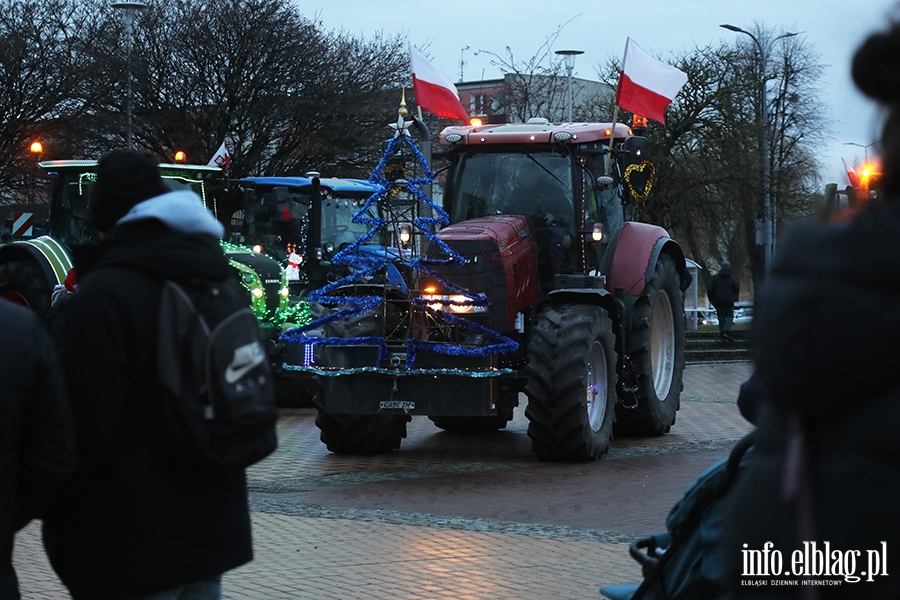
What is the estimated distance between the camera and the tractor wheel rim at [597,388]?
36.5ft

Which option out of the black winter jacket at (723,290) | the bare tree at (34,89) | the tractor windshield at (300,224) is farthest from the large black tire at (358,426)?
the bare tree at (34,89)

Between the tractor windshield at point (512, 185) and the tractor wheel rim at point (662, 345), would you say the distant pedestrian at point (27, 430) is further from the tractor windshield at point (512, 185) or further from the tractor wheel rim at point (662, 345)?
the tractor wheel rim at point (662, 345)

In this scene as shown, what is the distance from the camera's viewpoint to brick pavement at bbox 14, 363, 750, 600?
6656mm

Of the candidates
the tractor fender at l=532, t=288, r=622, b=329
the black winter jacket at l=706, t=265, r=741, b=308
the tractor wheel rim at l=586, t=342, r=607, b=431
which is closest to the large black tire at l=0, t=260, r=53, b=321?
the tractor fender at l=532, t=288, r=622, b=329

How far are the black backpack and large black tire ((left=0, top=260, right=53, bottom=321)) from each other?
12.3 metres

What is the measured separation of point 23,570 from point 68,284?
604 centimetres

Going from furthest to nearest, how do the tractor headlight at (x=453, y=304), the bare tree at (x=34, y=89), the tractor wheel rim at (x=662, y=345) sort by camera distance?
the bare tree at (x=34, y=89), the tractor wheel rim at (x=662, y=345), the tractor headlight at (x=453, y=304)

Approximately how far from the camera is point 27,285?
1526 cm

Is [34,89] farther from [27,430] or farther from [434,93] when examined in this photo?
[27,430]

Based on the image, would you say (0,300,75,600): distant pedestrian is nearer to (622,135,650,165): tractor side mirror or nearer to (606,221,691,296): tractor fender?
(622,135,650,165): tractor side mirror

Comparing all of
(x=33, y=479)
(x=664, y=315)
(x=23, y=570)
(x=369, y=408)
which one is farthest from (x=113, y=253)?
(x=664, y=315)

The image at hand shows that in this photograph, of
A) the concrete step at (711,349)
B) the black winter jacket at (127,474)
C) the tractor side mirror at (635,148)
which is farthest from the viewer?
the concrete step at (711,349)

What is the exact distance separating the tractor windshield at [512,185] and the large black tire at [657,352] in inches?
47.1

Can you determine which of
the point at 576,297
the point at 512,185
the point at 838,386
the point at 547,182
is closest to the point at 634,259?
the point at 547,182
